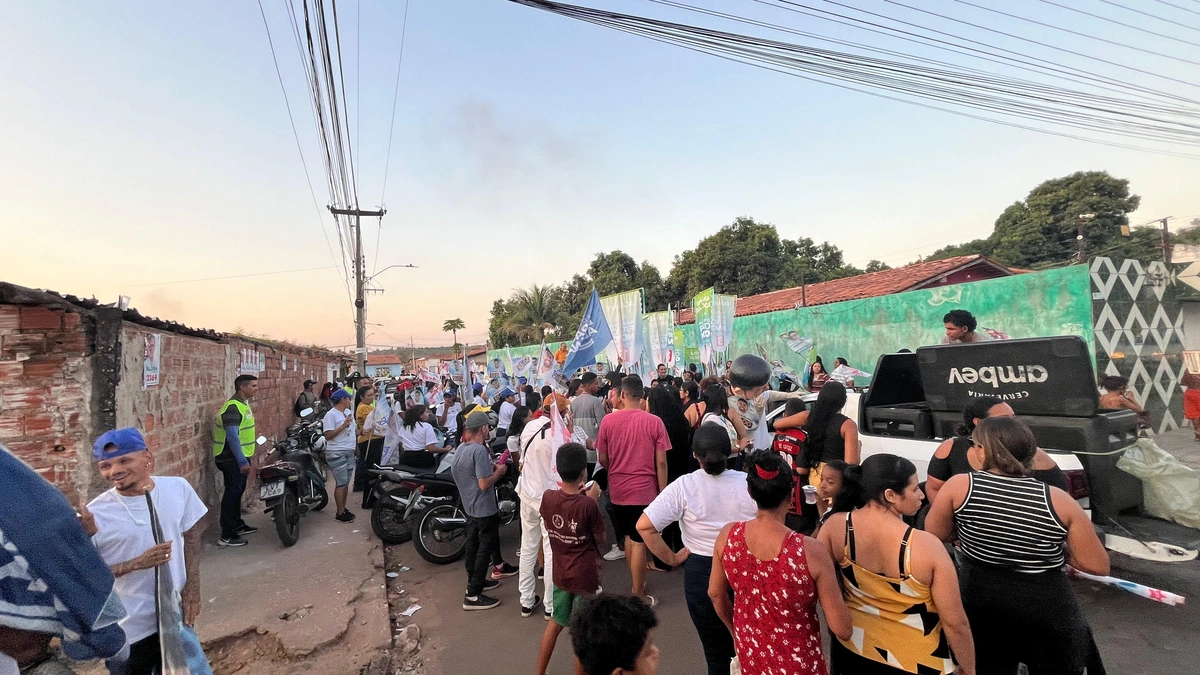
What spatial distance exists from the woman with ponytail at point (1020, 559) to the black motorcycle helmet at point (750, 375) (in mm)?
2017

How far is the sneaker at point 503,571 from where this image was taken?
5.39 m

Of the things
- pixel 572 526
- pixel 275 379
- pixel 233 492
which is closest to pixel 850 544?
pixel 572 526

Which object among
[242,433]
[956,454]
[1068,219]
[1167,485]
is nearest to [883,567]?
[956,454]

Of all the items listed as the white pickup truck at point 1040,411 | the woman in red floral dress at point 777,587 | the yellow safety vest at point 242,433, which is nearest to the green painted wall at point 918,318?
the white pickup truck at point 1040,411

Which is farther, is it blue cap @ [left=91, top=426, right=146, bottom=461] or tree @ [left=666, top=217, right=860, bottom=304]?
tree @ [left=666, top=217, right=860, bottom=304]

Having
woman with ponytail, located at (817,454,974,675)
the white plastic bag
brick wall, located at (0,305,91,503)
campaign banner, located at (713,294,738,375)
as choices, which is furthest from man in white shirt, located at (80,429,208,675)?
campaign banner, located at (713,294,738,375)

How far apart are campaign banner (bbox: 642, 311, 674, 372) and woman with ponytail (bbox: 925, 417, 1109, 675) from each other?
46.1 feet

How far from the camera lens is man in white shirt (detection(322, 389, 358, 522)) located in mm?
7281

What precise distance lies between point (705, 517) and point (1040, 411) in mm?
3337

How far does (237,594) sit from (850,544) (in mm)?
5157

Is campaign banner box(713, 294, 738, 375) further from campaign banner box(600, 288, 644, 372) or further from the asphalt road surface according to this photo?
the asphalt road surface

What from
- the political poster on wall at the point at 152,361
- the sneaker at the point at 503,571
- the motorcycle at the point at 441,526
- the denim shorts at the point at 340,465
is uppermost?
the political poster on wall at the point at 152,361

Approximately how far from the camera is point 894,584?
2098mm

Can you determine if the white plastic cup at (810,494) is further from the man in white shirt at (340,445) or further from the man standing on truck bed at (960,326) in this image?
the man in white shirt at (340,445)
